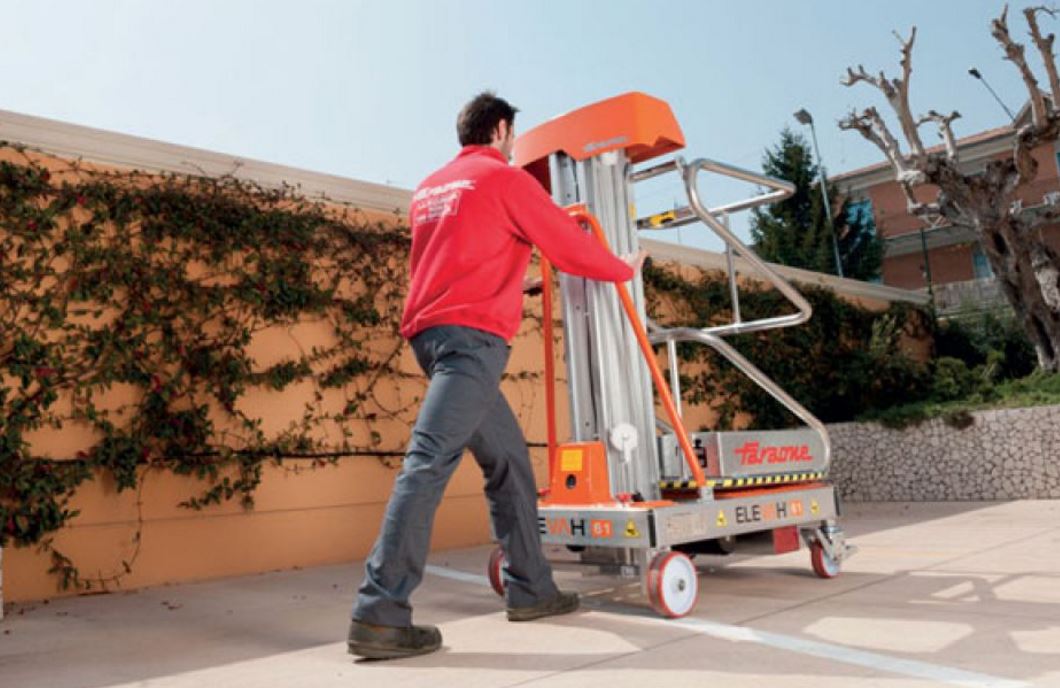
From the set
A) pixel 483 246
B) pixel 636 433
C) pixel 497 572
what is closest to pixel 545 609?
pixel 497 572

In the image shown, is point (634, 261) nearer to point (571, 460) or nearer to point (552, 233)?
point (552, 233)

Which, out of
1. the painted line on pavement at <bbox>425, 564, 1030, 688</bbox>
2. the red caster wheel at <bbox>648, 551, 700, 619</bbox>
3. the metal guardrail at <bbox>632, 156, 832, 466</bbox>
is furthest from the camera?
the metal guardrail at <bbox>632, 156, 832, 466</bbox>

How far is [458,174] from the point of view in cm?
277

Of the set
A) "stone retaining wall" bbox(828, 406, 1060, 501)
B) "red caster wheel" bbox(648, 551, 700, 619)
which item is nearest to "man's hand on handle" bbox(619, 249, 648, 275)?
"red caster wheel" bbox(648, 551, 700, 619)

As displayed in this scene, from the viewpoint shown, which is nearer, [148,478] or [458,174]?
[458,174]

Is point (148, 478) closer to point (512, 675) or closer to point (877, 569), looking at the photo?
point (512, 675)

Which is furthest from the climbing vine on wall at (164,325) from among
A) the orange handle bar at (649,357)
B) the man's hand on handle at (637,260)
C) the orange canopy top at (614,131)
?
the man's hand on handle at (637,260)

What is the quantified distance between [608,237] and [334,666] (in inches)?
72.9

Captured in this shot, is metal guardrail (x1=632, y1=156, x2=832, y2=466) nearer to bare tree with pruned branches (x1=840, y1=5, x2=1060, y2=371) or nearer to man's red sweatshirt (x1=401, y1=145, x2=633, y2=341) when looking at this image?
man's red sweatshirt (x1=401, y1=145, x2=633, y2=341)

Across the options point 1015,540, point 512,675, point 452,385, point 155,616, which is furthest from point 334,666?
point 1015,540

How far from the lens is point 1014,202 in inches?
396

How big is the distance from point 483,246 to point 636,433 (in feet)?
3.31

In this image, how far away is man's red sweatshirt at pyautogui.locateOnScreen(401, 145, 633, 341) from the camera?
266 cm

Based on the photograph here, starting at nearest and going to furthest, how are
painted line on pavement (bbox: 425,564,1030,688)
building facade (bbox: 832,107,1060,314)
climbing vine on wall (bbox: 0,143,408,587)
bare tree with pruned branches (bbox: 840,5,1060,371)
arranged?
painted line on pavement (bbox: 425,564,1030,688) < climbing vine on wall (bbox: 0,143,408,587) < bare tree with pruned branches (bbox: 840,5,1060,371) < building facade (bbox: 832,107,1060,314)
